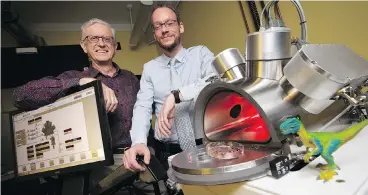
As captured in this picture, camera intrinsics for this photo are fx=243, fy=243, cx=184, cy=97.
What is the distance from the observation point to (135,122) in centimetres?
112

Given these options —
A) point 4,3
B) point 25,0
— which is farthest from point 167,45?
point 25,0

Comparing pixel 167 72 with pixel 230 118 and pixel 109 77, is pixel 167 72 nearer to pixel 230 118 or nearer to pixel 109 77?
pixel 109 77

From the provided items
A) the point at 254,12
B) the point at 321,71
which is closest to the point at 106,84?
the point at 254,12

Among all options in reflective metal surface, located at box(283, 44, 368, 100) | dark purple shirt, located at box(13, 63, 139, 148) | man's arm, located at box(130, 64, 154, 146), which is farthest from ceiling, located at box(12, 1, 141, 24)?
reflective metal surface, located at box(283, 44, 368, 100)

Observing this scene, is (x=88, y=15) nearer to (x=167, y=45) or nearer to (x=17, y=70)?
(x=17, y=70)

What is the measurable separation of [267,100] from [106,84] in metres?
1.13

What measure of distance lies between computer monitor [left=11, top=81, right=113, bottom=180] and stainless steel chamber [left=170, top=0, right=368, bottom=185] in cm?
44

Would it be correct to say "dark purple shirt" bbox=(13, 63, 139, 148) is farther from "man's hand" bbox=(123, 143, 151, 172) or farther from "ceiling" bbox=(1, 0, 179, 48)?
"ceiling" bbox=(1, 0, 179, 48)

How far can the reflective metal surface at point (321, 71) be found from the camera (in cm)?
53

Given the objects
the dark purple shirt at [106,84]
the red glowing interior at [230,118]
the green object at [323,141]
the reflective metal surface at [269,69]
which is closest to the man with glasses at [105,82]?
the dark purple shirt at [106,84]

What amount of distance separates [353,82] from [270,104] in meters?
0.19

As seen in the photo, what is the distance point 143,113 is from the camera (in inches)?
46.3

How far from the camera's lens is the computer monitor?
994mm

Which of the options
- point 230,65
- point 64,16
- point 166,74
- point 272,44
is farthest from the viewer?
point 64,16
